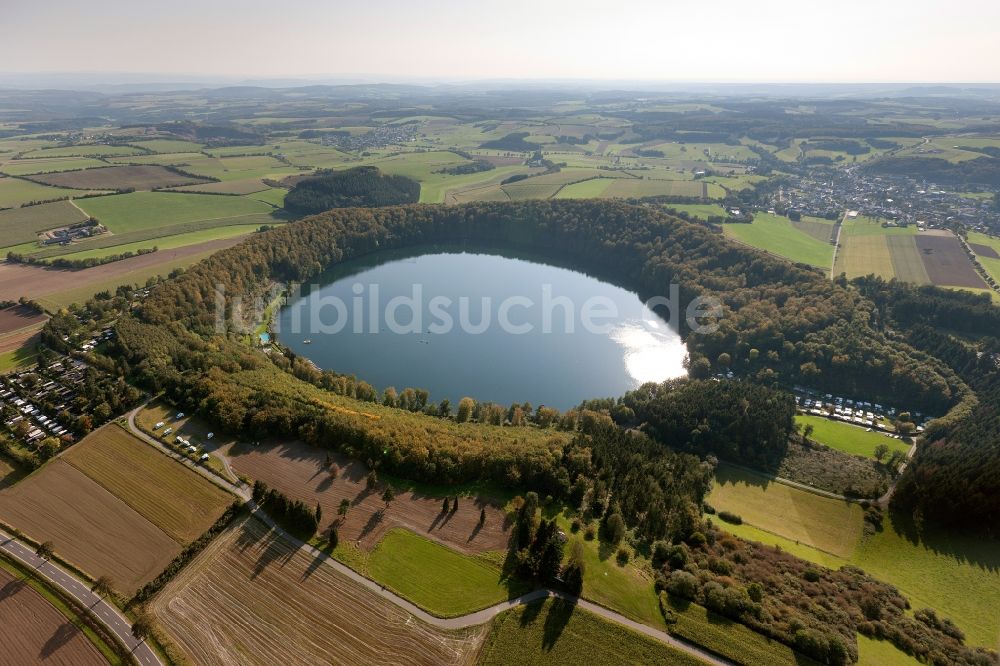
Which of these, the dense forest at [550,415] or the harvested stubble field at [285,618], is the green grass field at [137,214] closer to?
the dense forest at [550,415]

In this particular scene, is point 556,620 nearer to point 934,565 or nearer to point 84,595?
point 934,565

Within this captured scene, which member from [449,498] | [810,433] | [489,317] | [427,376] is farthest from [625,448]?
[489,317]

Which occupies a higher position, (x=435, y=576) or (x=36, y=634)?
(x=36, y=634)

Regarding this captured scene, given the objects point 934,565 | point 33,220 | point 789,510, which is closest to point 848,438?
point 789,510

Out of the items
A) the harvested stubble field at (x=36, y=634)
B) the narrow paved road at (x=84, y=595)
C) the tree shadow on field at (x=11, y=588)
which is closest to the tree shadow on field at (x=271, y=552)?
the narrow paved road at (x=84, y=595)

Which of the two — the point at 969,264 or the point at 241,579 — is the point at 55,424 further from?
the point at 969,264

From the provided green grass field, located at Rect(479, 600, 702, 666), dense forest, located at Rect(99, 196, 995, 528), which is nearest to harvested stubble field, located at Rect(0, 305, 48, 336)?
dense forest, located at Rect(99, 196, 995, 528)

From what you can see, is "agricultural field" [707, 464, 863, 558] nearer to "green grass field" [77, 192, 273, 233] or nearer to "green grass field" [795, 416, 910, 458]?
"green grass field" [795, 416, 910, 458]
